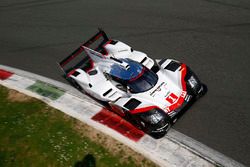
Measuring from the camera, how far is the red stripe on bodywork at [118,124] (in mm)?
10195

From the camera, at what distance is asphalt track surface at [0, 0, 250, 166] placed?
10.3 meters

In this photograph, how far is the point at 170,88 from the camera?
10578 millimetres

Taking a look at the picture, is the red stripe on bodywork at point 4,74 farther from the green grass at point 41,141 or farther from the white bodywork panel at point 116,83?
the white bodywork panel at point 116,83

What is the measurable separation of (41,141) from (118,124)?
7.65 feet

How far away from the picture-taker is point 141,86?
34.8ft

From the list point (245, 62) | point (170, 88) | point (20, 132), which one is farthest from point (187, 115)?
point (20, 132)

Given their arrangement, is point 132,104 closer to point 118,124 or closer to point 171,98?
point 118,124

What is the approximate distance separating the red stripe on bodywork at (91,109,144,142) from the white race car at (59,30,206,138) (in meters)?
0.21

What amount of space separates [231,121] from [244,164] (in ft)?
4.99

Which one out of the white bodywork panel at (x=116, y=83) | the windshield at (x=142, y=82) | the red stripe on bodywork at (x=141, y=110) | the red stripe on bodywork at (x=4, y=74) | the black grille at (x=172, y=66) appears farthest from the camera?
the red stripe on bodywork at (x=4, y=74)

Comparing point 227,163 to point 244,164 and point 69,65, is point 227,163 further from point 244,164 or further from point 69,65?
point 69,65

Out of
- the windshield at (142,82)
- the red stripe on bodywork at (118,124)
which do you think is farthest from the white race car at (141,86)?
the red stripe on bodywork at (118,124)

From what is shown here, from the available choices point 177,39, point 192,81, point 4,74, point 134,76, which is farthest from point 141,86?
point 4,74

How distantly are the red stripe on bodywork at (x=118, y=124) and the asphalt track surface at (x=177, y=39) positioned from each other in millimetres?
1299
